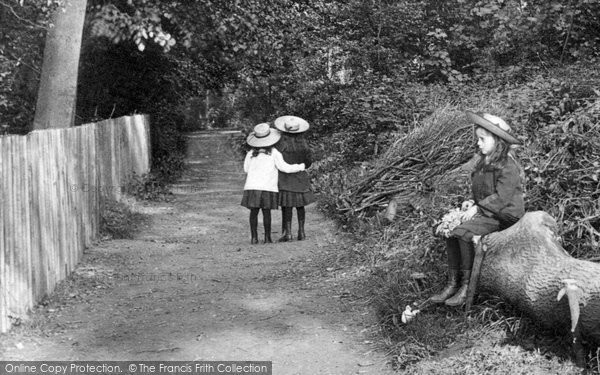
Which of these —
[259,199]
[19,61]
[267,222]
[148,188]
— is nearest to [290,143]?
[259,199]

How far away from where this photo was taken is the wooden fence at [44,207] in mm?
6051

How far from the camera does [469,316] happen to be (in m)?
5.45

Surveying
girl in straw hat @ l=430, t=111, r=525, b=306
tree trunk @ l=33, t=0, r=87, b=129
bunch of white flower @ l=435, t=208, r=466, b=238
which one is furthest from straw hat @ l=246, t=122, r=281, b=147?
girl in straw hat @ l=430, t=111, r=525, b=306

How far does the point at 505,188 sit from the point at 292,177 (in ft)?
18.5

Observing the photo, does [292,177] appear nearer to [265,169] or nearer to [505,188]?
[265,169]

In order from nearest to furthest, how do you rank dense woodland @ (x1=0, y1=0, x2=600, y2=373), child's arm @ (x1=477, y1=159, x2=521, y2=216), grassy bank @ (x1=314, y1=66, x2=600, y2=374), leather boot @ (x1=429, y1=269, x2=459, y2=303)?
grassy bank @ (x1=314, y1=66, x2=600, y2=374) < child's arm @ (x1=477, y1=159, x2=521, y2=216) < leather boot @ (x1=429, y1=269, x2=459, y2=303) < dense woodland @ (x1=0, y1=0, x2=600, y2=373)

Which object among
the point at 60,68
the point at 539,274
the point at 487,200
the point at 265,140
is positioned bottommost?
the point at 539,274

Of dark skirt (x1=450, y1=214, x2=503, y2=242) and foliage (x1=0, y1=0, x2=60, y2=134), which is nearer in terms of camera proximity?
dark skirt (x1=450, y1=214, x2=503, y2=242)

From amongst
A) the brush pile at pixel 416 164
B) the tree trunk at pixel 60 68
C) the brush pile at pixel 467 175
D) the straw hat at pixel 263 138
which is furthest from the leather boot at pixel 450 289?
the tree trunk at pixel 60 68

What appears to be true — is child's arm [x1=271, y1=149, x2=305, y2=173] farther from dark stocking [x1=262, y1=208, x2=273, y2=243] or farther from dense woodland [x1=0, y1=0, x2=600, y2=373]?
dense woodland [x1=0, y1=0, x2=600, y2=373]

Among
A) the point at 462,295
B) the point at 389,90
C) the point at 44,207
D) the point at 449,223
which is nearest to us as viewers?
the point at 462,295

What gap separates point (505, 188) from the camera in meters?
5.37

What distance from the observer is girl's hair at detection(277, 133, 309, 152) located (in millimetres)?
10742

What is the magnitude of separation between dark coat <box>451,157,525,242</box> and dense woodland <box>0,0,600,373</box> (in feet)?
2.02
